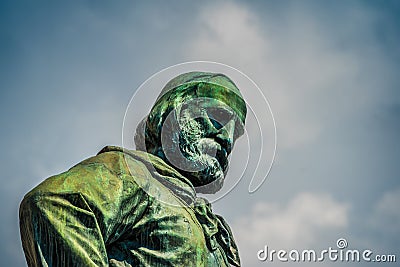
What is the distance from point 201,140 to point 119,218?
1209 millimetres

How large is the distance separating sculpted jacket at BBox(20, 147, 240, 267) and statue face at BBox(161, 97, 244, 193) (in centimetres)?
19

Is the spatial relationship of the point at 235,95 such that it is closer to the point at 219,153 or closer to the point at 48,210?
the point at 219,153

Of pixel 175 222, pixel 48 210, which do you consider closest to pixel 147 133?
pixel 175 222

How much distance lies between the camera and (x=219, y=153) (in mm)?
8562

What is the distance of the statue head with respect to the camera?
8.42m

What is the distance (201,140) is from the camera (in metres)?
8.45

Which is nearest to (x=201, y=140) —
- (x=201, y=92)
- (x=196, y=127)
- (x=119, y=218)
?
(x=196, y=127)

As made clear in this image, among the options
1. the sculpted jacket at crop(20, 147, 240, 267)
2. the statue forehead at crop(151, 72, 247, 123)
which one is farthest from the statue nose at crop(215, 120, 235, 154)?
the sculpted jacket at crop(20, 147, 240, 267)

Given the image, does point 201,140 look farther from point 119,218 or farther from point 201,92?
point 119,218

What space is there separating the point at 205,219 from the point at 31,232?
5.44ft

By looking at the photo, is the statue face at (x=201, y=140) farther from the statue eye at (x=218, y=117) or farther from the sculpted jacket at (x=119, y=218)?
the sculpted jacket at (x=119, y=218)

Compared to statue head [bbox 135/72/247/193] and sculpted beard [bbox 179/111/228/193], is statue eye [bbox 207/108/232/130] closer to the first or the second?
statue head [bbox 135/72/247/193]

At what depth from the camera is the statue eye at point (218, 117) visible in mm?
8594

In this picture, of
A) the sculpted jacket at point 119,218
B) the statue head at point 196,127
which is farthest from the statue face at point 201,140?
the sculpted jacket at point 119,218
